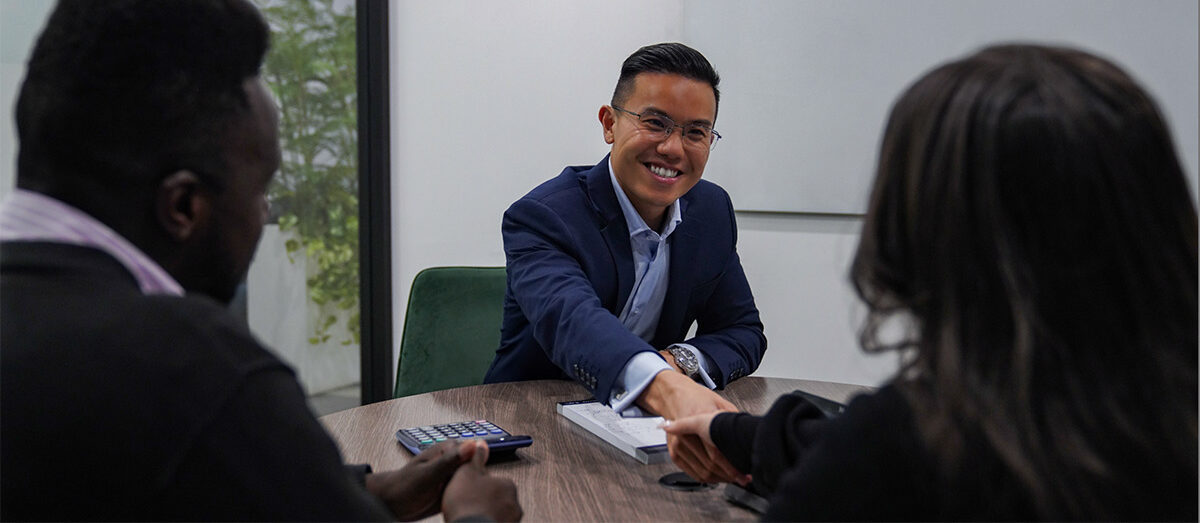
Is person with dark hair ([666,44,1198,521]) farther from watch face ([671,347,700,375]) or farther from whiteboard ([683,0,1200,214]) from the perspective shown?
whiteboard ([683,0,1200,214])

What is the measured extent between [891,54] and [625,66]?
0.93 meters

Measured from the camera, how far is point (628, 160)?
7.19 ft

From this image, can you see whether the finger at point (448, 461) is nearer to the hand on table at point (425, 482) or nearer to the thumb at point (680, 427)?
the hand on table at point (425, 482)

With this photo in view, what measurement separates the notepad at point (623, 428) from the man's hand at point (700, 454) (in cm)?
13

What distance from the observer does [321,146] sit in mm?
3387

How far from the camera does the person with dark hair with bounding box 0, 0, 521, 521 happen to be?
0.66 meters

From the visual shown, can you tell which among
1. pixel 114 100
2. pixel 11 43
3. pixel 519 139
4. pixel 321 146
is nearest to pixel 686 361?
pixel 114 100

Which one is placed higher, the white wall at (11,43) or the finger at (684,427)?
the white wall at (11,43)

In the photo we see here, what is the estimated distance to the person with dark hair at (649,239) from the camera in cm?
201

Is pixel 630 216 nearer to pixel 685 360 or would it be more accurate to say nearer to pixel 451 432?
pixel 685 360

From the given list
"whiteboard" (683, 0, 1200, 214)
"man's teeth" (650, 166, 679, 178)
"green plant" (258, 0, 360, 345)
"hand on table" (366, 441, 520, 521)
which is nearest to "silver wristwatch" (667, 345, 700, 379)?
"man's teeth" (650, 166, 679, 178)

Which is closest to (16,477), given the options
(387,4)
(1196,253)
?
(1196,253)

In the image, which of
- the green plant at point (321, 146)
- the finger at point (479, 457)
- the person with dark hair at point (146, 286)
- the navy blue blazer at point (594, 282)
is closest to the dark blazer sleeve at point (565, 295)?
the navy blue blazer at point (594, 282)

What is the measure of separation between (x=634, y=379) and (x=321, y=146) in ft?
7.25
